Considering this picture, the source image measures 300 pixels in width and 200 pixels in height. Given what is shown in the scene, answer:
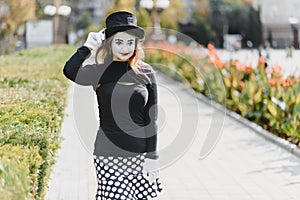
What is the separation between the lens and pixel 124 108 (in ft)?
14.4

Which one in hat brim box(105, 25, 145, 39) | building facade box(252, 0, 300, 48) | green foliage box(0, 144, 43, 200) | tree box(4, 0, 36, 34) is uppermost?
hat brim box(105, 25, 145, 39)

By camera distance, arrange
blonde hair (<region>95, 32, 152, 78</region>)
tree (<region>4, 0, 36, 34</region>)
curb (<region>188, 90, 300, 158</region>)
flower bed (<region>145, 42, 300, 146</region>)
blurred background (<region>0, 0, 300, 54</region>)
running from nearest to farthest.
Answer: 1. blonde hair (<region>95, 32, 152, 78</region>)
2. curb (<region>188, 90, 300, 158</region>)
3. flower bed (<region>145, 42, 300, 146</region>)
4. tree (<region>4, 0, 36, 34</region>)
5. blurred background (<region>0, 0, 300, 54</region>)

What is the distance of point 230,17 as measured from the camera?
64812 millimetres

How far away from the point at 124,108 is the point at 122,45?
422 mm

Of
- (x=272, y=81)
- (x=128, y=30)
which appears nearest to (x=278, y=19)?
(x=272, y=81)

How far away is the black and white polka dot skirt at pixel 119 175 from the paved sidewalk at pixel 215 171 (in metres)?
0.71

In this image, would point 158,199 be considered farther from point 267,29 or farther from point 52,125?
point 267,29

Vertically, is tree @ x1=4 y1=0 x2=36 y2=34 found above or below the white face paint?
below

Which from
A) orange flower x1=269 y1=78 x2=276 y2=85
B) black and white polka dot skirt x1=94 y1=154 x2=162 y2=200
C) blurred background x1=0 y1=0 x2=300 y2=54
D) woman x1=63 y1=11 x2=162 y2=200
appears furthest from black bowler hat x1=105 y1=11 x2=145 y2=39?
blurred background x1=0 y1=0 x2=300 y2=54

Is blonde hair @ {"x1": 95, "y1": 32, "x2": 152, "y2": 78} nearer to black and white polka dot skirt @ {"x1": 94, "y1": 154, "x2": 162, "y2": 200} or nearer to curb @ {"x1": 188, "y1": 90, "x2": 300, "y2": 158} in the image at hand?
black and white polka dot skirt @ {"x1": 94, "y1": 154, "x2": 162, "y2": 200}

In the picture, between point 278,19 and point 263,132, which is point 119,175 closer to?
point 263,132

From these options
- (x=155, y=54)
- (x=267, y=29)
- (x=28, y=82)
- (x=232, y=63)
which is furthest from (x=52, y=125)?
(x=267, y=29)

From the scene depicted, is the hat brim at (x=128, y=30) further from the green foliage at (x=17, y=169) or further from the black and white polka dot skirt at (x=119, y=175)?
the green foliage at (x=17, y=169)

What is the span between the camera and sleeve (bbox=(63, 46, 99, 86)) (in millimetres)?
4559
